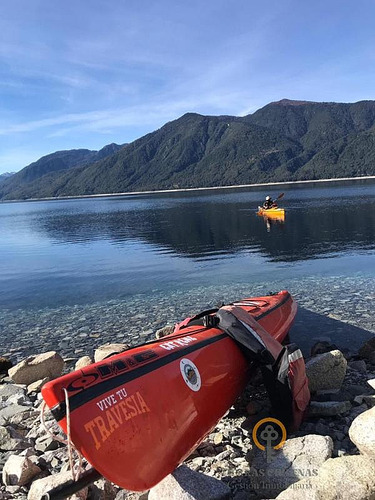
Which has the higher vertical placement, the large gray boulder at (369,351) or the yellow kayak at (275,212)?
the yellow kayak at (275,212)

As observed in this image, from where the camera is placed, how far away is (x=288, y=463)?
4480 millimetres

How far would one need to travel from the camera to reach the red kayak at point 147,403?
149 inches

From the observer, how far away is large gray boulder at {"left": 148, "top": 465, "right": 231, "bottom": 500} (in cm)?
396

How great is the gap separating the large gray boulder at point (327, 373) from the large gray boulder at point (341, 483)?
2909mm

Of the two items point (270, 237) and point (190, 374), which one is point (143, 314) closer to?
point (190, 374)

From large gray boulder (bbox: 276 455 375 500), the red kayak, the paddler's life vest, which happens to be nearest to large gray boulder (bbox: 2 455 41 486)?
the red kayak

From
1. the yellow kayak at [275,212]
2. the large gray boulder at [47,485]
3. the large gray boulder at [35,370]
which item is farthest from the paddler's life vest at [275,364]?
the yellow kayak at [275,212]

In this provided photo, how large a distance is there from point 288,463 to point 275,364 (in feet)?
5.07

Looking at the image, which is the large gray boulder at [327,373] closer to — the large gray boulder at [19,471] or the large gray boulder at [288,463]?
the large gray boulder at [288,463]

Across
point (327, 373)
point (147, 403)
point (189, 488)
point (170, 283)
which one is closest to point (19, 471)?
point (147, 403)

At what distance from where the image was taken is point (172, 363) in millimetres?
4949

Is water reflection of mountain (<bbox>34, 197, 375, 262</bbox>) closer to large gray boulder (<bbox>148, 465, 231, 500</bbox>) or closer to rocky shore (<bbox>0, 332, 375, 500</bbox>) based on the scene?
rocky shore (<bbox>0, 332, 375, 500</bbox>)

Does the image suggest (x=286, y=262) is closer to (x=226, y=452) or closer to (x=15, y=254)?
(x=226, y=452)

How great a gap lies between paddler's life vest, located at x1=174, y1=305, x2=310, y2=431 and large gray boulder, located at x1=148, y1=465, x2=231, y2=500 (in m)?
1.64
